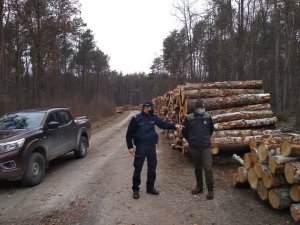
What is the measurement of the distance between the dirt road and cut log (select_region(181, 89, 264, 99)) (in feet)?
9.45

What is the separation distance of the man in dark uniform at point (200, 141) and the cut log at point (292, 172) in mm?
1626

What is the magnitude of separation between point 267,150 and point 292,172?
94 centimetres

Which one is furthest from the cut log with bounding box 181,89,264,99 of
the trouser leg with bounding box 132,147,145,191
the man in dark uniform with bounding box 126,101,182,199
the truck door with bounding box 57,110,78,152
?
the trouser leg with bounding box 132,147,145,191

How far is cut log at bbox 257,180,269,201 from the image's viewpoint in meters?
7.30

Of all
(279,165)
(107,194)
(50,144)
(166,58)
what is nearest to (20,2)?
(50,144)

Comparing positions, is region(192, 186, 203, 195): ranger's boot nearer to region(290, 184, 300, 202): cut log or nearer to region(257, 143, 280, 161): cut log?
region(257, 143, 280, 161): cut log

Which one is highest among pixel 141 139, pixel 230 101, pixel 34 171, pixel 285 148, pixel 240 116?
pixel 230 101

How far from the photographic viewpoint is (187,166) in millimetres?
11398

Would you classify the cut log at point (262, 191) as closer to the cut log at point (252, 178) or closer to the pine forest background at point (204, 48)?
the cut log at point (252, 178)

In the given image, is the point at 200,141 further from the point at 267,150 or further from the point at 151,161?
the point at 267,150

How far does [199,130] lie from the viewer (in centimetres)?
811

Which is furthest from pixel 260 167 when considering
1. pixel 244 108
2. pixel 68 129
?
pixel 68 129

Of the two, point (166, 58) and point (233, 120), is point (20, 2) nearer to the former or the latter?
point (233, 120)

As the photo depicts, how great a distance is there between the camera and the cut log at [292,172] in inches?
259
